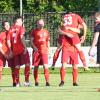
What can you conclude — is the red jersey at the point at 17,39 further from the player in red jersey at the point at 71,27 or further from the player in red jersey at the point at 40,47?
the player in red jersey at the point at 71,27

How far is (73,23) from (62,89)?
2.08 m

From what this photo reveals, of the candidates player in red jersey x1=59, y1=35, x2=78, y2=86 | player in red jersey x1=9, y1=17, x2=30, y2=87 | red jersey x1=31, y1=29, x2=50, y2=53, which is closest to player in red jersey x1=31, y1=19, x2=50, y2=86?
red jersey x1=31, y1=29, x2=50, y2=53

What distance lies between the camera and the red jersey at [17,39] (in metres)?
16.0

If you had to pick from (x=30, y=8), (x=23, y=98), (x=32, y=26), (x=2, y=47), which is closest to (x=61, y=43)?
(x=2, y=47)

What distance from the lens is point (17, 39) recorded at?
16.0 m

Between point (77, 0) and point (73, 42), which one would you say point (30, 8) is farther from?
point (73, 42)

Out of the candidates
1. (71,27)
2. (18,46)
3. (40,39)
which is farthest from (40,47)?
(71,27)

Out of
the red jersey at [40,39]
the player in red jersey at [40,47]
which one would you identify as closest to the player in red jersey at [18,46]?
the player in red jersey at [40,47]

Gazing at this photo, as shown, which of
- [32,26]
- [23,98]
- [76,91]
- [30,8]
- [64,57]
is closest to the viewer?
[23,98]

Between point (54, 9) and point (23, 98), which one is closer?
point (23, 98)

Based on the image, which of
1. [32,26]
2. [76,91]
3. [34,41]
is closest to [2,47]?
[34,41]

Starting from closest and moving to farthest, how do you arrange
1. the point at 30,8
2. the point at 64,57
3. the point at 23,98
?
the point at 23,98 → the point at 64,57 → the point at 30,8

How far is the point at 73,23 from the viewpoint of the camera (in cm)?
1600

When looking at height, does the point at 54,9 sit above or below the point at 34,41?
below
